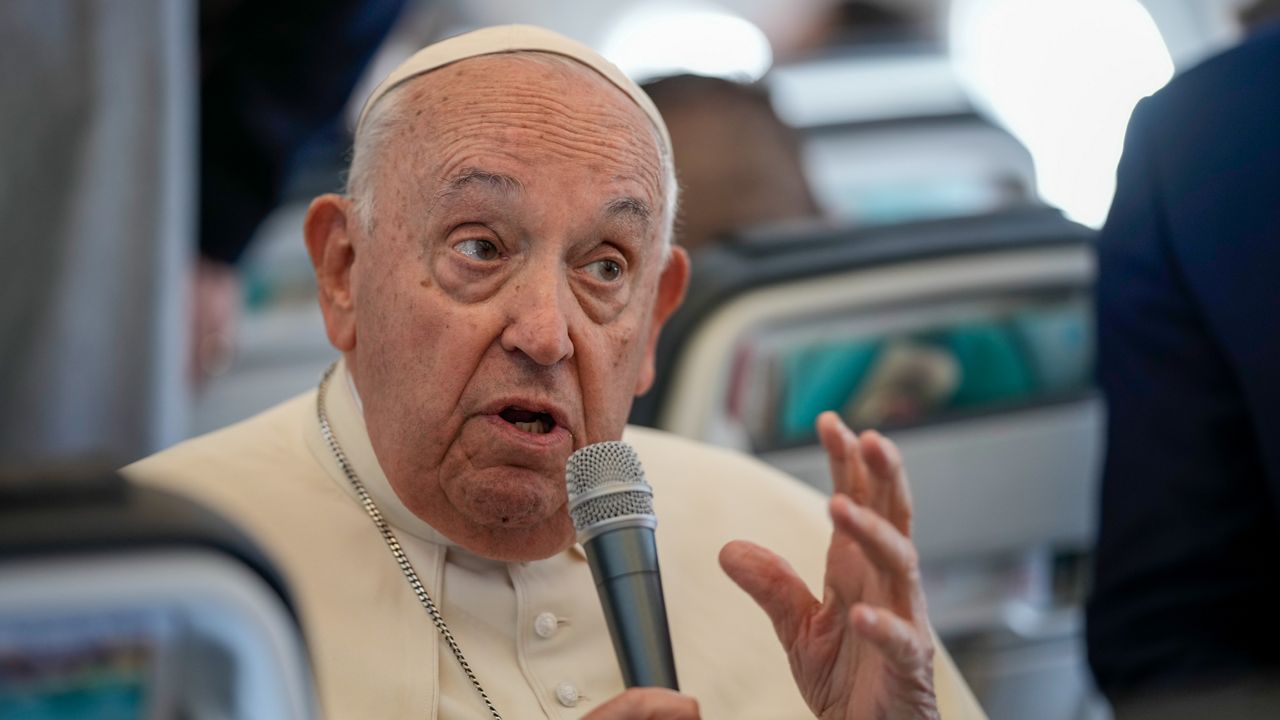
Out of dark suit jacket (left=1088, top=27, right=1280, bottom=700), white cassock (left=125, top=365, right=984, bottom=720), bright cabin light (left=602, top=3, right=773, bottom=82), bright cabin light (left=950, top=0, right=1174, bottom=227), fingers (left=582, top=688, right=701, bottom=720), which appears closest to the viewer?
fingers (left=582, top=688, right=701, bottom=720)

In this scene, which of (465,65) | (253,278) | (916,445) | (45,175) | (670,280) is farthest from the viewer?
(253,278)

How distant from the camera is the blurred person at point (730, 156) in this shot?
3.96m

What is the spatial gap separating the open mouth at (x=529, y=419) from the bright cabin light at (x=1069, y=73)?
5.58 m

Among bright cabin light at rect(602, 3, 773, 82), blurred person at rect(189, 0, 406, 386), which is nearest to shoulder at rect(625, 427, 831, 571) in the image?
blurred person at rect(189, 0, 406, 386)

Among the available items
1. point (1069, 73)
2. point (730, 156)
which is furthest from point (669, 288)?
point (1069, 73)

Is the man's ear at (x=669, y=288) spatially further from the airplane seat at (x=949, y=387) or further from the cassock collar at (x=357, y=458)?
the airplane seat at (x=949, y=387)

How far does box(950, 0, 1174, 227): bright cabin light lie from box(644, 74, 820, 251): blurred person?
311 cm

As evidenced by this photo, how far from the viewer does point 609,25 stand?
33.7 ft

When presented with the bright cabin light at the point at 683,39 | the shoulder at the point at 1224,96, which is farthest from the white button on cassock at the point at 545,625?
the bright cabin light at the point at 683,39

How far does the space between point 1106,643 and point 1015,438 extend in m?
0.64

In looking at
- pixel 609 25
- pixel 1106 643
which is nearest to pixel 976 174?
pixel 1106 643

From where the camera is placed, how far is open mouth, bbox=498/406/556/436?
1744 millimetres

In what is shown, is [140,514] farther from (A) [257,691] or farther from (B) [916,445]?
(B) [916,445]

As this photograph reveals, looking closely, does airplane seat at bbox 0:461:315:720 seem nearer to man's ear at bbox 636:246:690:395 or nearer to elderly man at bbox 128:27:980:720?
elderly man at bbox 128:27:980:720
